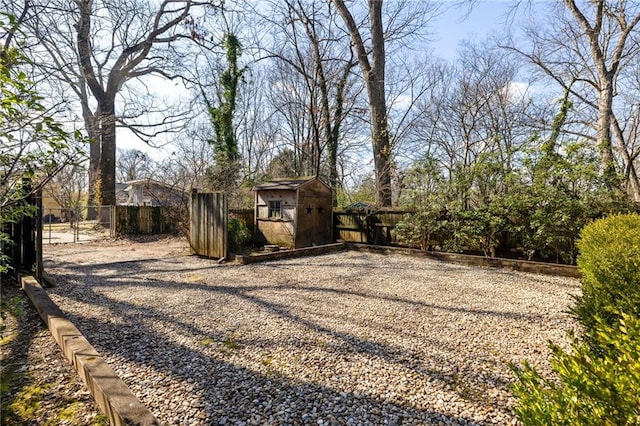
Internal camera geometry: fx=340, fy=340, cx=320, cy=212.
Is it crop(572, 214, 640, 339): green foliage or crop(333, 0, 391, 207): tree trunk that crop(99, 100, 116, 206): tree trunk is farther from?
crop(572, 214, 640, 339): green foliage

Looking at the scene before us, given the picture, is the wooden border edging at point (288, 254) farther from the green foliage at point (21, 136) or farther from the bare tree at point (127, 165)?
the bare tree at point (127, 165)

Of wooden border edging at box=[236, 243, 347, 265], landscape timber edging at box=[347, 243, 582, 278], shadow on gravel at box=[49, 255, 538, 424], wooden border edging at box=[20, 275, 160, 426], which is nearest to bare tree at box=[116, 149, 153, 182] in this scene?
wooden border edging at box=[236, 243, 347, 265]

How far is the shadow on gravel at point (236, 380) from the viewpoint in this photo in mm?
1938

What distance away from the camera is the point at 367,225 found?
30.5 ft

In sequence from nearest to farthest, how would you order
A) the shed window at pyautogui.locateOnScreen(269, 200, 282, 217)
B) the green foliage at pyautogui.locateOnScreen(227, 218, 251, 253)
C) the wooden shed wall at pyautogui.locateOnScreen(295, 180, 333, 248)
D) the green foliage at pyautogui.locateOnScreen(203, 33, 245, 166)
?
the green foliage at pyautogui.locateOnScreen(227, 218, 251, 253), the wooden shed wall at pyautogui.locateOnScreen(295, 180, 333, 248), the shed window at pyautogui.locateOnScreen(269, 200, 282, 217), the green foliage at pyautogui.locateOnScreen(203, 33, 245, 166)

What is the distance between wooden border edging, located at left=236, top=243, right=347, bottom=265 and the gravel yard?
881 mm

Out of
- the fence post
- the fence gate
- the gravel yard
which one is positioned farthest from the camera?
the fence gate

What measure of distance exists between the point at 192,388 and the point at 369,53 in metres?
11.3

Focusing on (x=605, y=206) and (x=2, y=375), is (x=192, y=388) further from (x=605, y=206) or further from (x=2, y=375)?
(x=605, y=206)

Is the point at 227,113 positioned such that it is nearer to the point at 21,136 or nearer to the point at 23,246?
the point at 23,246

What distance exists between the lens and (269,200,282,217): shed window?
8.84 metres

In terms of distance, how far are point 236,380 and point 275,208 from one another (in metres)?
6.78

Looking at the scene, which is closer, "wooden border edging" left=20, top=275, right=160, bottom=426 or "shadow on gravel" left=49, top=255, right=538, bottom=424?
"wooden border edging" left=20, top=275, right=160, bottom=426

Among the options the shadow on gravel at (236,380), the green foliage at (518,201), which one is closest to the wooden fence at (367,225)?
the green foliage at (518,201)
